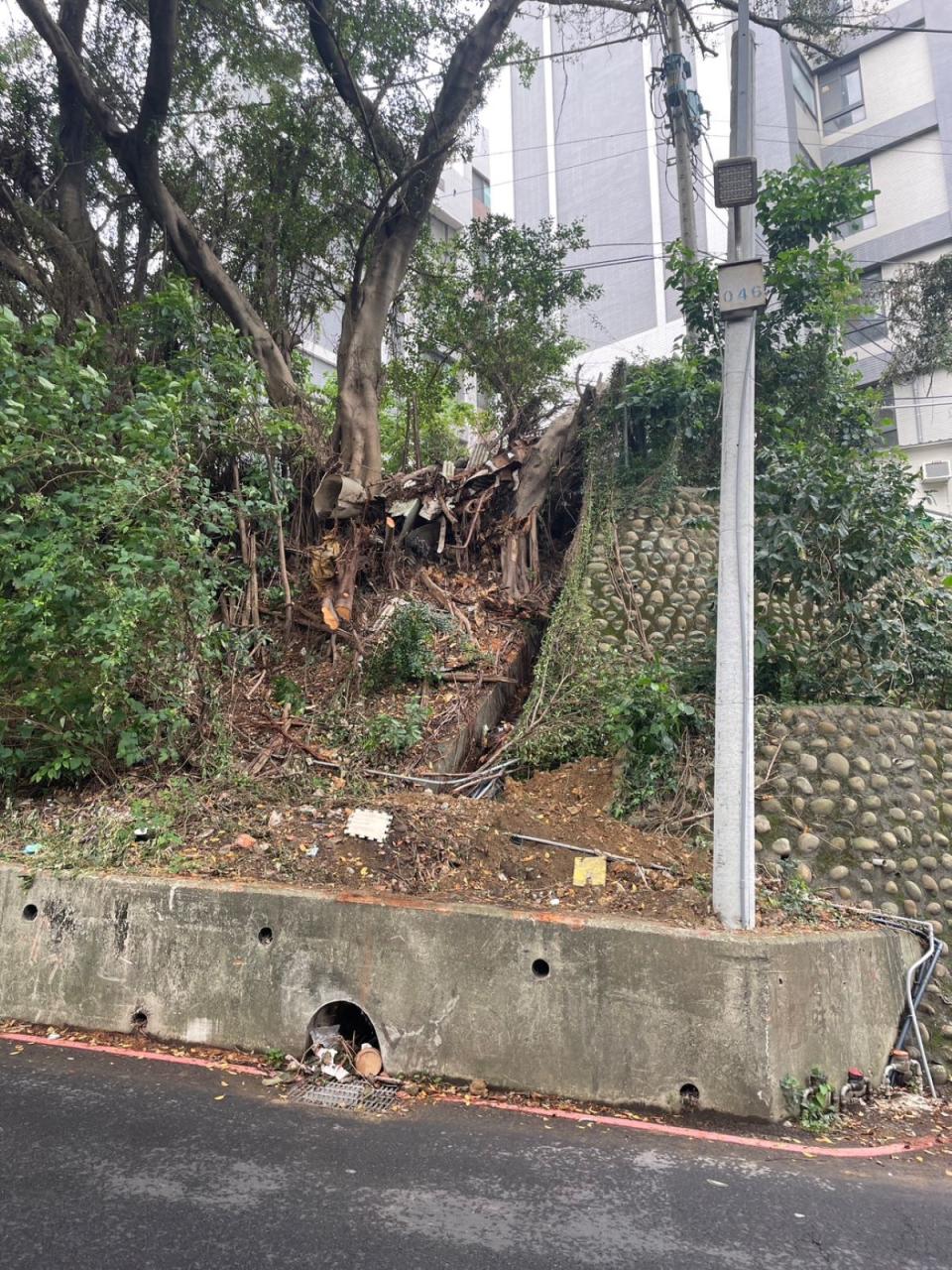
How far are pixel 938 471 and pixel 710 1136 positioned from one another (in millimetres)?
19581

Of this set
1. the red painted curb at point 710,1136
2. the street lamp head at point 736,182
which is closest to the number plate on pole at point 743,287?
the street lamp head at point 736,182

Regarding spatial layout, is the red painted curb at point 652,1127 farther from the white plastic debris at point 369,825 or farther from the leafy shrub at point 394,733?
the leafy shrub at point 394,733

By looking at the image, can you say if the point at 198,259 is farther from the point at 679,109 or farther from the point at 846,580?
the point at 846,580

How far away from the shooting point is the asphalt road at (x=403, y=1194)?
8.98 ft

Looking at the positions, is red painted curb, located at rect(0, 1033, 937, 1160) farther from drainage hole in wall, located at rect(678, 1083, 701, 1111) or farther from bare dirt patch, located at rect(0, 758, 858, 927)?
bare dirt patch, located at rect(0, 758, 858, 927)

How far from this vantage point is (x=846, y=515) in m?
6.38

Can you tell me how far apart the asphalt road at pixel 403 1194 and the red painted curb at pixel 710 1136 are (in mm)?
82

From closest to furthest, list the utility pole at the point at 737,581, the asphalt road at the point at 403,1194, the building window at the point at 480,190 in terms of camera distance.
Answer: the asphalt road at the point at 403,1194 → the utility pole at the point at 737,581 → the building window at the point at 480,190

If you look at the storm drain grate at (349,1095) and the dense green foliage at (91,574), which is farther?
the dense green foliage at (91,574)

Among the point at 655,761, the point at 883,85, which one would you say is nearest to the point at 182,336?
the point at 655,761

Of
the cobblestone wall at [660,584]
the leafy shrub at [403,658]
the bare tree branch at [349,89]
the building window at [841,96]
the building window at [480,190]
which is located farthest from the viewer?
the building window at [480,190]

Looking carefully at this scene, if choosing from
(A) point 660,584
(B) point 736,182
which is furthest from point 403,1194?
(A) point 660,584

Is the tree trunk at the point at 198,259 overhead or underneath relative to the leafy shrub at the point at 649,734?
overhead

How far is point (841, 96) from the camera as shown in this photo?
22.2 meters
